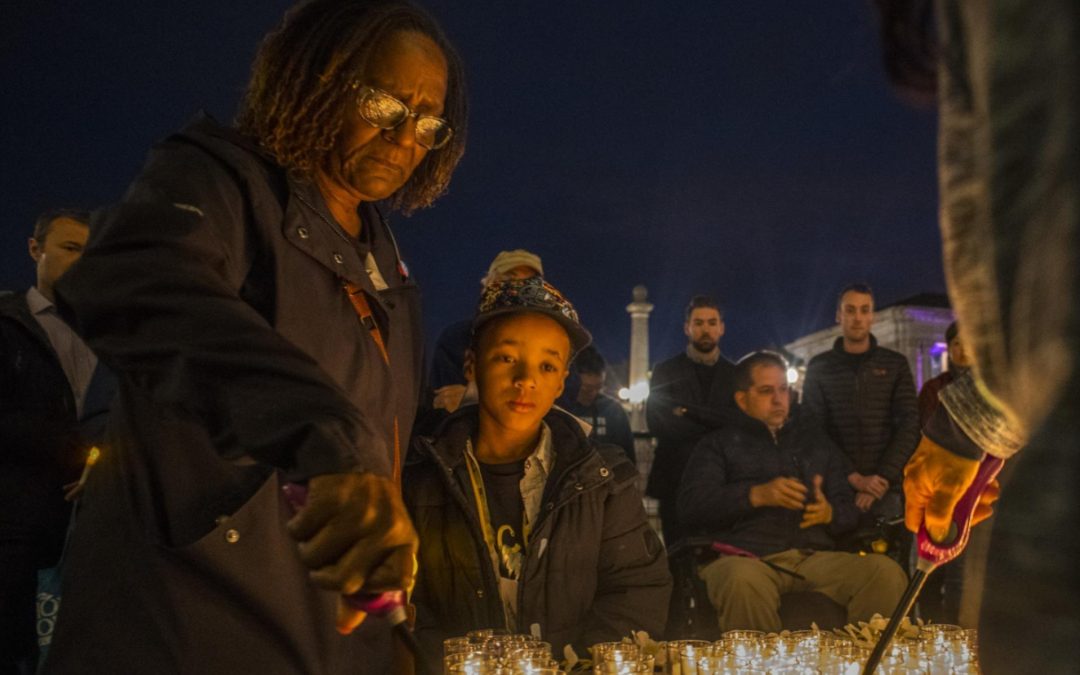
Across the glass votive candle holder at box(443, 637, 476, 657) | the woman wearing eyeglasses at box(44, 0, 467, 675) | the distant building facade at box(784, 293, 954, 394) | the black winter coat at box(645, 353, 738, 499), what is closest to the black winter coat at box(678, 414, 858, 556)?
the black winter coat at box(645, 353, 738, 499)

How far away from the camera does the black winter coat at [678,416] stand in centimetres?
708

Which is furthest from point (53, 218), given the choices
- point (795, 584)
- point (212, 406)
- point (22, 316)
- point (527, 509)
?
point (795, 584)

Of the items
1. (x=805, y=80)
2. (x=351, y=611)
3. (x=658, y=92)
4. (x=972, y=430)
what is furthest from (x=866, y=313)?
(x=658, y=92)

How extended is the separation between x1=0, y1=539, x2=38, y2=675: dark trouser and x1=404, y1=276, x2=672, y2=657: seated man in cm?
189

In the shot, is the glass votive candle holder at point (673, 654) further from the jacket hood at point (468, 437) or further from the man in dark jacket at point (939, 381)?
the man in dark jacket at point (939, 381)

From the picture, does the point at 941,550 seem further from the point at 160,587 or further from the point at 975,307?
the point at 160,587

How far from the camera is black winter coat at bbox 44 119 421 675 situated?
1384 mm

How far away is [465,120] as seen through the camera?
97.9 inches

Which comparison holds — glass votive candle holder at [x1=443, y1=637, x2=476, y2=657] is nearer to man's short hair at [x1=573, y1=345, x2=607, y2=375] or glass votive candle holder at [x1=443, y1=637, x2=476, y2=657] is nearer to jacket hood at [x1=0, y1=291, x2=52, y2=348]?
jacket hood at [x1=0, y1=291, x2=52, y2=348]

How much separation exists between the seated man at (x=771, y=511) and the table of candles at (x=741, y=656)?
3025 mm

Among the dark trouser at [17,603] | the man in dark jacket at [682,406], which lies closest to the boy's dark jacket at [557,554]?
the dark trouser at [17,603]

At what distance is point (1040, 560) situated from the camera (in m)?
0.71

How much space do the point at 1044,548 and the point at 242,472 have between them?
1.43 m

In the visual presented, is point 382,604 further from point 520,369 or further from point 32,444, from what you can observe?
point 32,444
